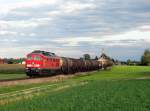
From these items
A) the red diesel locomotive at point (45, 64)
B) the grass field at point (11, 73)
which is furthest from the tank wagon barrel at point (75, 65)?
the grass field at point (11, 73)

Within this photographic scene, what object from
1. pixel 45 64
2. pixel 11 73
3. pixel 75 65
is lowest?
pixel 11 73

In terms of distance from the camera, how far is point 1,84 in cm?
4556

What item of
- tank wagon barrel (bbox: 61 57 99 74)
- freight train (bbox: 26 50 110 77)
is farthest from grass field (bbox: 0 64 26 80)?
tank wagon barrel (bbox: 61 57 99 74)

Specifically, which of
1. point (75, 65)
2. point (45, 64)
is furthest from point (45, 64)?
point (75, 65)

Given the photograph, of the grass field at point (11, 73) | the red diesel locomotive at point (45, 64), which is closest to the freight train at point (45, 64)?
the red diesel locomotive at point (45, 64)

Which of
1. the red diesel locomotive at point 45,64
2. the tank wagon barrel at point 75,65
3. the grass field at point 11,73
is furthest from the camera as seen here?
the tank wagon barrel at point 75,65

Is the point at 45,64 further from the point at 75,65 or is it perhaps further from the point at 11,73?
the point at 11,73

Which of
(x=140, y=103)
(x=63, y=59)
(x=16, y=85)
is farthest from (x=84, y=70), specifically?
(x=140, y=103)

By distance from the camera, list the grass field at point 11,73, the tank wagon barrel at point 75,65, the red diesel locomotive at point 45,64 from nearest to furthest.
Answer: the red diesel locomotive at point 45,64 → the grass field at point 11,73 → the tank wagon barrel at point 75,65

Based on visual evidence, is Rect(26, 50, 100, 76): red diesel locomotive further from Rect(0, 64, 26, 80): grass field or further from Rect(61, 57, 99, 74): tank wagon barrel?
Rect(0, 64, 26, 80): grass field

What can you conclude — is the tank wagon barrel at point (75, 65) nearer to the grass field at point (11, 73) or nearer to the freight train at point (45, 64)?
the freight train at point (45, 64)

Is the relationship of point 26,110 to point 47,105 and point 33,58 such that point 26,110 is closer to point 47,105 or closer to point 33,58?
point 47,105

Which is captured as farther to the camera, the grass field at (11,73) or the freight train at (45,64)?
the grass field at (11,73)

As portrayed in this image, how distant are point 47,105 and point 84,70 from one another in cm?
8058
